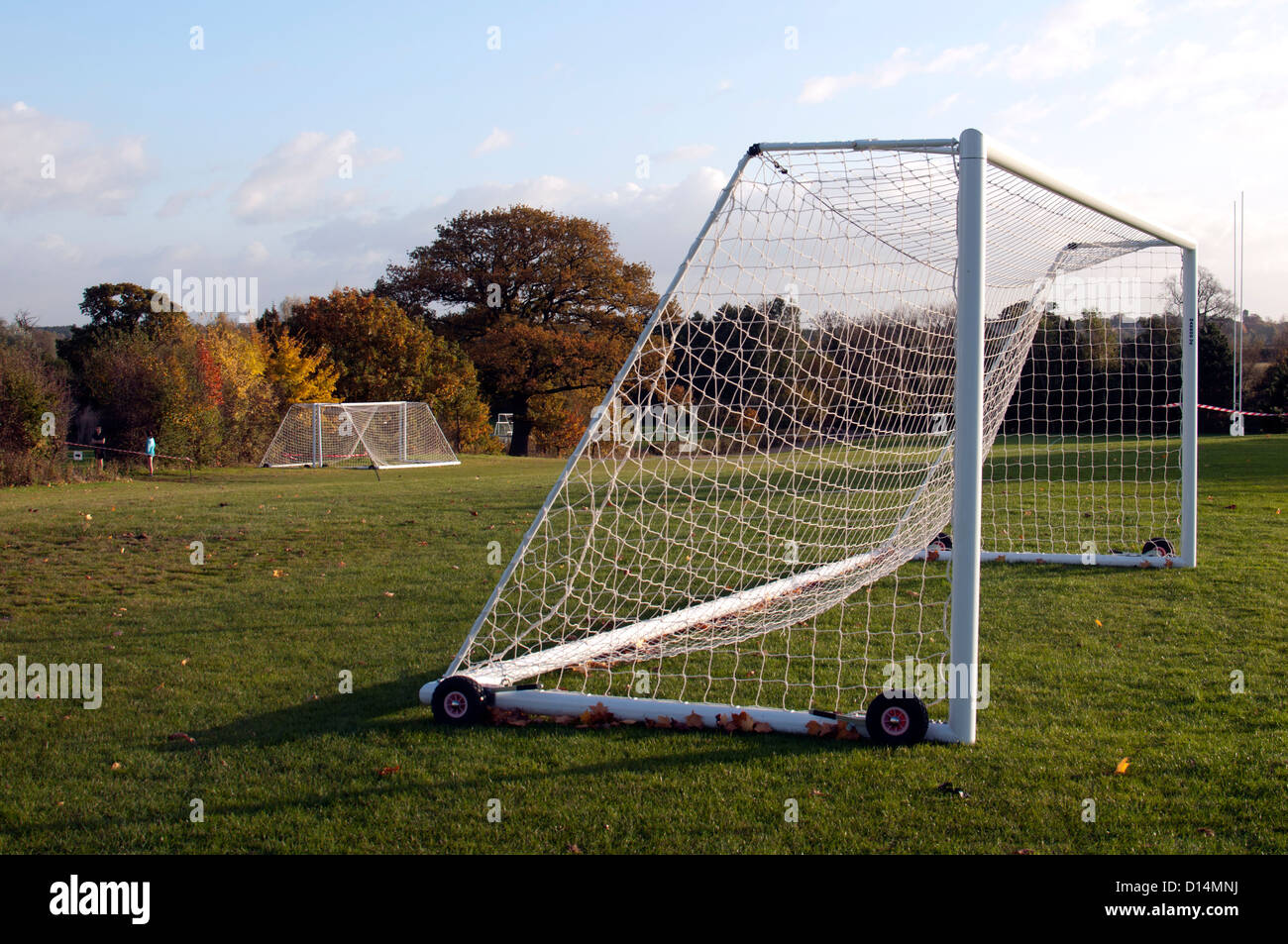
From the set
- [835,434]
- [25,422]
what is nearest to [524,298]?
[25,422]

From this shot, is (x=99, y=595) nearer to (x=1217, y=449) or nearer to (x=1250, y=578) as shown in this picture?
(x=1250, y=578)

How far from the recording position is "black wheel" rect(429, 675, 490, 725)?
199 inches

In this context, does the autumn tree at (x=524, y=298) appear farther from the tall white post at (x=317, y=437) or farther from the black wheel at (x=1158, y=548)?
the black wheel at (x=1158, y=548)

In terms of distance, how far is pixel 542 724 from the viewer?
506cm

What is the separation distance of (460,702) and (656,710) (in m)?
1.04

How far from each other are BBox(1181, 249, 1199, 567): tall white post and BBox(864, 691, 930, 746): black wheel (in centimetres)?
627
